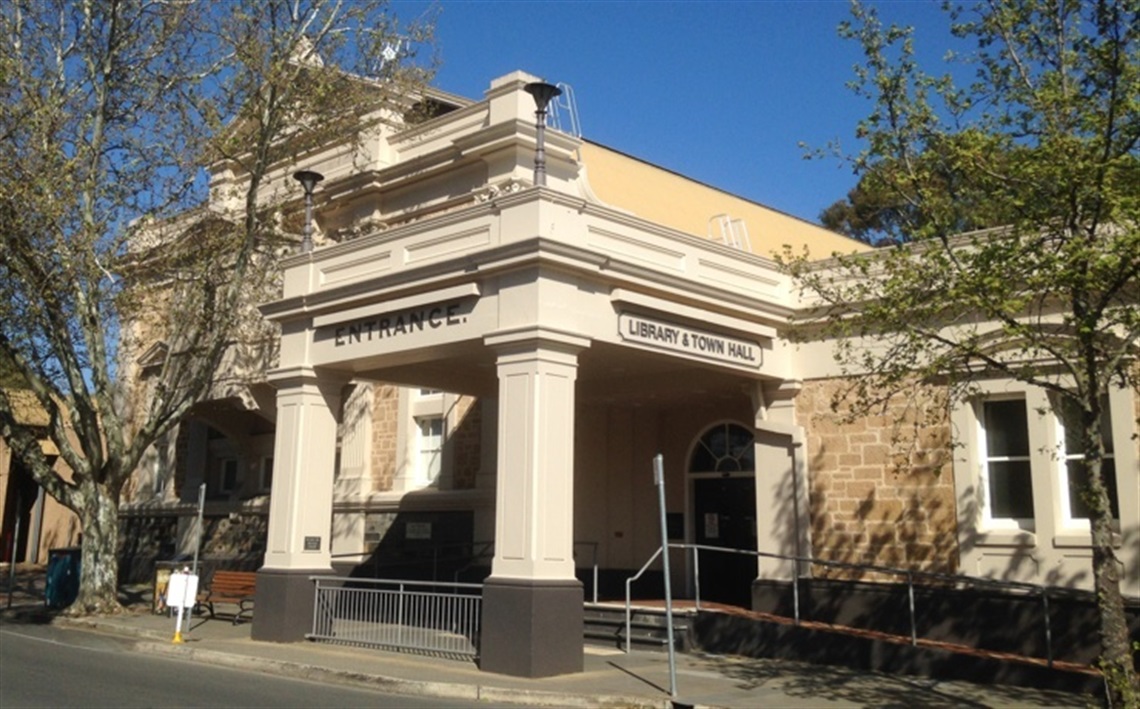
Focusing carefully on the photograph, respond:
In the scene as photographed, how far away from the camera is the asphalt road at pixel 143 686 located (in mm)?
10492

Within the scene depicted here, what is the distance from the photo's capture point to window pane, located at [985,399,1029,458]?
48.1 ft

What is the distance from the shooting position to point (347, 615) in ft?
52.5

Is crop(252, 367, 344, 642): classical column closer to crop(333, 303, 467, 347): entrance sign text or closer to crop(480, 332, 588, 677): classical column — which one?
crop(333, 303, 467, 347): entrance sign text

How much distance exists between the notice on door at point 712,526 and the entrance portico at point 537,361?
0.61 meters

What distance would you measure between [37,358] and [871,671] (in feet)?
48.6

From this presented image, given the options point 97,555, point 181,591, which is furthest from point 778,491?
point 97,555

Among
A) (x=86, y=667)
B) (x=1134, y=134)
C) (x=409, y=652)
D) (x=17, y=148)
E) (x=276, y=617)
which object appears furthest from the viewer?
(x=17, y=148)

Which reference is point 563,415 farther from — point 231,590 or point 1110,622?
point 231,590

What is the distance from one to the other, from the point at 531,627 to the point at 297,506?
16.8 ft

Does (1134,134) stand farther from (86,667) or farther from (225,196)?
(225,196)

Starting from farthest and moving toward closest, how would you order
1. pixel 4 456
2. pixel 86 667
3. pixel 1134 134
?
pixel 4 456, pixel 86 667, pixel 1134 134

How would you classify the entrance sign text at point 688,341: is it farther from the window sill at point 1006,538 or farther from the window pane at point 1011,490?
the window sill at point 1006,538

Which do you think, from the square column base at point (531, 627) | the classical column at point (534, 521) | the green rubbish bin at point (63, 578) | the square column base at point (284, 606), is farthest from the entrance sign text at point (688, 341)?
the green rubbish bin at point (63, 578)

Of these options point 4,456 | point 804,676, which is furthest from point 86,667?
point 4,456
